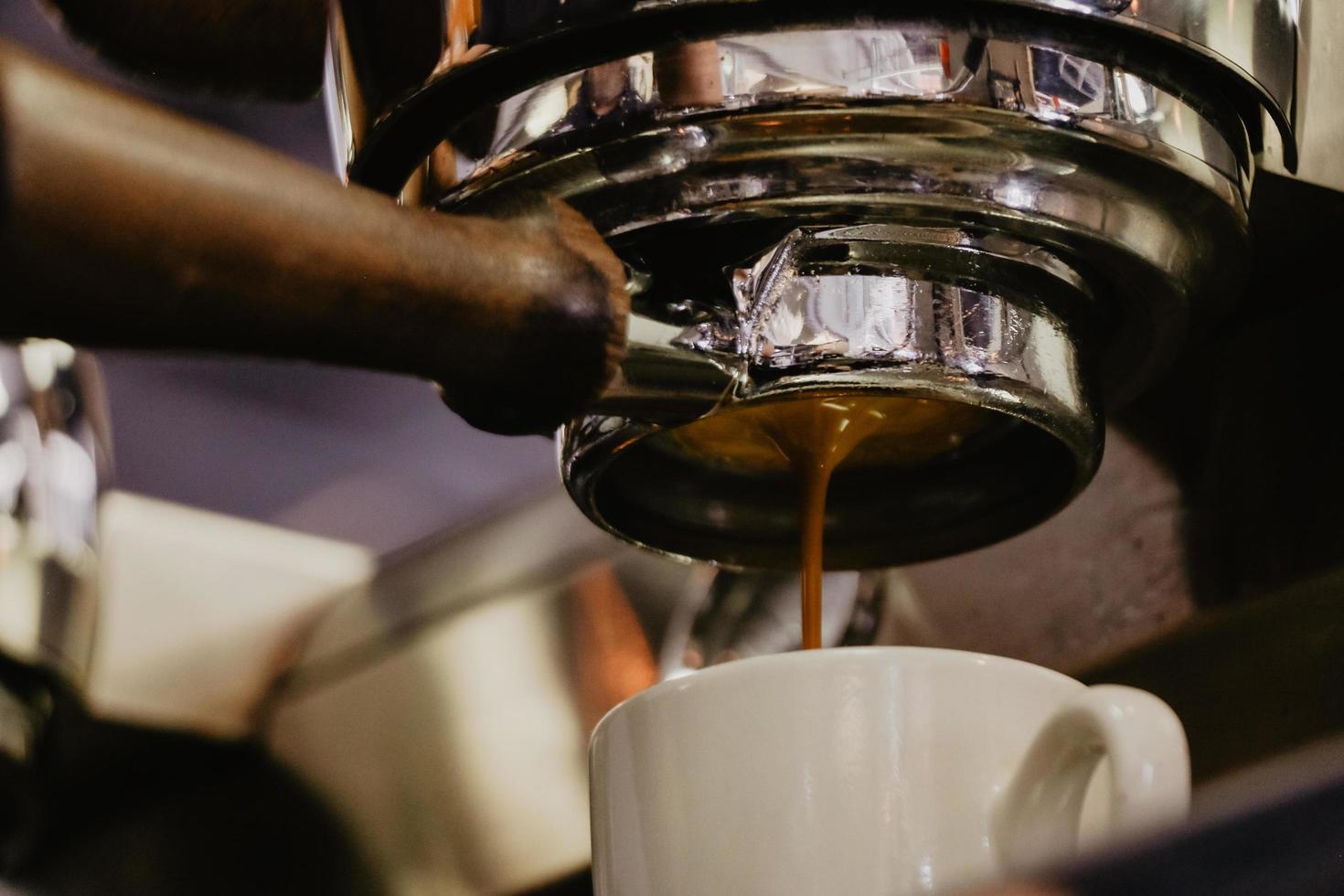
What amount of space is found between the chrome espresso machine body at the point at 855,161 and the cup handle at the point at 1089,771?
2.6 inches

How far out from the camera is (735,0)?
286 millimetres

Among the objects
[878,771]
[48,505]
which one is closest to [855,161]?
[878,771]

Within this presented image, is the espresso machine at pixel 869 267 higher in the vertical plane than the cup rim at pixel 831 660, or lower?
higher

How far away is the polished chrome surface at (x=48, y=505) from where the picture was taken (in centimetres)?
62

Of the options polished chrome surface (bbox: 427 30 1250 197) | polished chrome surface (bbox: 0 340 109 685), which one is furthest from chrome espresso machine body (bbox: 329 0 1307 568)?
polished chrome surface (bbox: 0 340 109 685)

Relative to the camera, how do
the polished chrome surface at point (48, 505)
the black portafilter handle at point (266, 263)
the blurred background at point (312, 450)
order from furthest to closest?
the blurred background at point (312, 450)
the polished chrome surface at point (48, 505)
the black portafilter handle at point (266, 263)

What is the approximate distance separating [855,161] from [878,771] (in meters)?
0.12

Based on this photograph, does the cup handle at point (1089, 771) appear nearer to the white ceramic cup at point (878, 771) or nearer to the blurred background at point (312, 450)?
the white ceramic cup at point (878, 771)

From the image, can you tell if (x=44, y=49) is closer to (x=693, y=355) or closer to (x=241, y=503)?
(x=241, y=503)

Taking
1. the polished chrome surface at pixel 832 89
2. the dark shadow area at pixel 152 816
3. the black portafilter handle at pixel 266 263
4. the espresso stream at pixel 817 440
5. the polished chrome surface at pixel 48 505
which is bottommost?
the dark shadow area at pixel 152 816

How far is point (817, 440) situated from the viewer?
1.21 feet

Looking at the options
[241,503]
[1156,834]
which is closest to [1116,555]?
[1156,834]

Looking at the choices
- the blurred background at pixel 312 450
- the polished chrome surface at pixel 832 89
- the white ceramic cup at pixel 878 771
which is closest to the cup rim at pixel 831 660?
the white ceramic cup at pixel 878 771

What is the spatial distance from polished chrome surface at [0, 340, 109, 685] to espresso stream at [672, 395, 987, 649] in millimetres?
336
